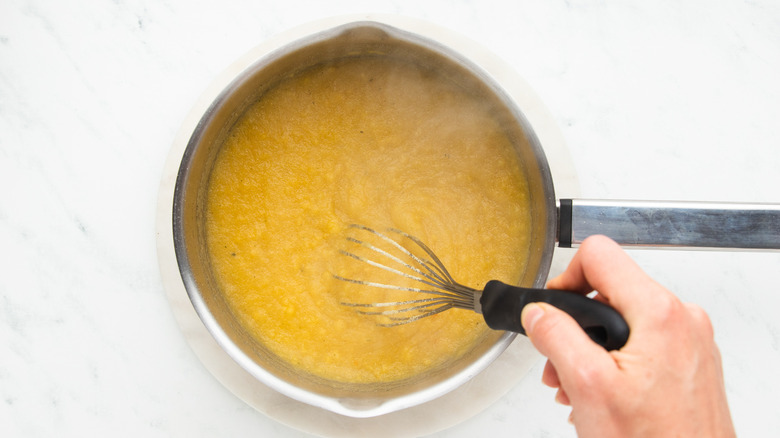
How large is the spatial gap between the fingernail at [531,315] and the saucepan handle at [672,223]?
24 centimetres

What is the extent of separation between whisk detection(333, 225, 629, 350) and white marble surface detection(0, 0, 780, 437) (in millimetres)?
330

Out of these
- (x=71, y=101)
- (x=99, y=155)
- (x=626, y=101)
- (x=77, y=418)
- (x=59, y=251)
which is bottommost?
(x=77, y=418)

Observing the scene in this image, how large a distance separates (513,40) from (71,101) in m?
1.03

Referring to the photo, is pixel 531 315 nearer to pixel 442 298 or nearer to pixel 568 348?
pixel 568 348

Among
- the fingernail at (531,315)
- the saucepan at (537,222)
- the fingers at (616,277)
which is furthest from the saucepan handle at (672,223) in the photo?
the fingernail at (531,315)

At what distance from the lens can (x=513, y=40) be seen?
1.27 metres

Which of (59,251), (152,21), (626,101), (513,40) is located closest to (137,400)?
(59,251)

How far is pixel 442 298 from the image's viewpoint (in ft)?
3.39

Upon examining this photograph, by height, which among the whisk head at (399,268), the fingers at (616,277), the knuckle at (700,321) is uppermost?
the whisk head at (399,268)

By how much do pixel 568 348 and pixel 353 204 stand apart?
54 centimetres

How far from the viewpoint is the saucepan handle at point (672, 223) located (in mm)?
988

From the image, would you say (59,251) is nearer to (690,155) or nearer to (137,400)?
(137,400)

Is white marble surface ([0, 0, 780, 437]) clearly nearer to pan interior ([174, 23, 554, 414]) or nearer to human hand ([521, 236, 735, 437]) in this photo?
pan interior ([174, 23, 554, 414])

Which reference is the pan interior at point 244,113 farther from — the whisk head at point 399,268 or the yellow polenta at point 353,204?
the whisk head at point 399,268
